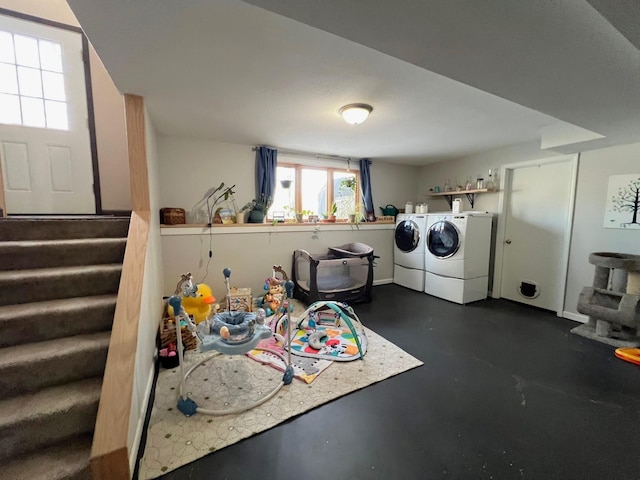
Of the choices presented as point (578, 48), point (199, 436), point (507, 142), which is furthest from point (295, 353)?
point (507, 142)

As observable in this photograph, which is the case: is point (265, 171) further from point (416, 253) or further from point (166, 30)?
point (416, 253)

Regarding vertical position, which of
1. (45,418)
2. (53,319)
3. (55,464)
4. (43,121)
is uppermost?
(43,121)

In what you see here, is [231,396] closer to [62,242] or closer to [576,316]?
[62,242]

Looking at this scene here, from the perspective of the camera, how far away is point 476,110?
246 cm

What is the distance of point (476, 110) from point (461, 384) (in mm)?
2406

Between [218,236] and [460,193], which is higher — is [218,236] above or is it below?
below

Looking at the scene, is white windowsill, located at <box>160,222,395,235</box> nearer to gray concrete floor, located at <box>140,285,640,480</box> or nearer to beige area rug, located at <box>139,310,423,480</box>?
beige area rug, located at <box>139,310,423,480</box>

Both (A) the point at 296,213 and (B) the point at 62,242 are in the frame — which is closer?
(B) the point at 62,242

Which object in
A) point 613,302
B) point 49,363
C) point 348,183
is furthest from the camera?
point 348,183

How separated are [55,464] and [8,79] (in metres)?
3.55

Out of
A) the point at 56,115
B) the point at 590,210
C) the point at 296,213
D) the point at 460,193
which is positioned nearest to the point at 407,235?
the point at 460,193

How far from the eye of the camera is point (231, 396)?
1914 millimetres

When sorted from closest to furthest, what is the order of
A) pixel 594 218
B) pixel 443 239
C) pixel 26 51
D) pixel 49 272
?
pixel 49 272
pixel 26 51
pixel 594 218
pixel 443 239

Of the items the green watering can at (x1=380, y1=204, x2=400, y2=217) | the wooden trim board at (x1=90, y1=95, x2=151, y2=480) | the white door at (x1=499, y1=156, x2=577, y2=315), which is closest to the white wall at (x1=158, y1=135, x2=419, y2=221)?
the wooden trim board at (x1=90, y1=95, x2=151, y2=480)
